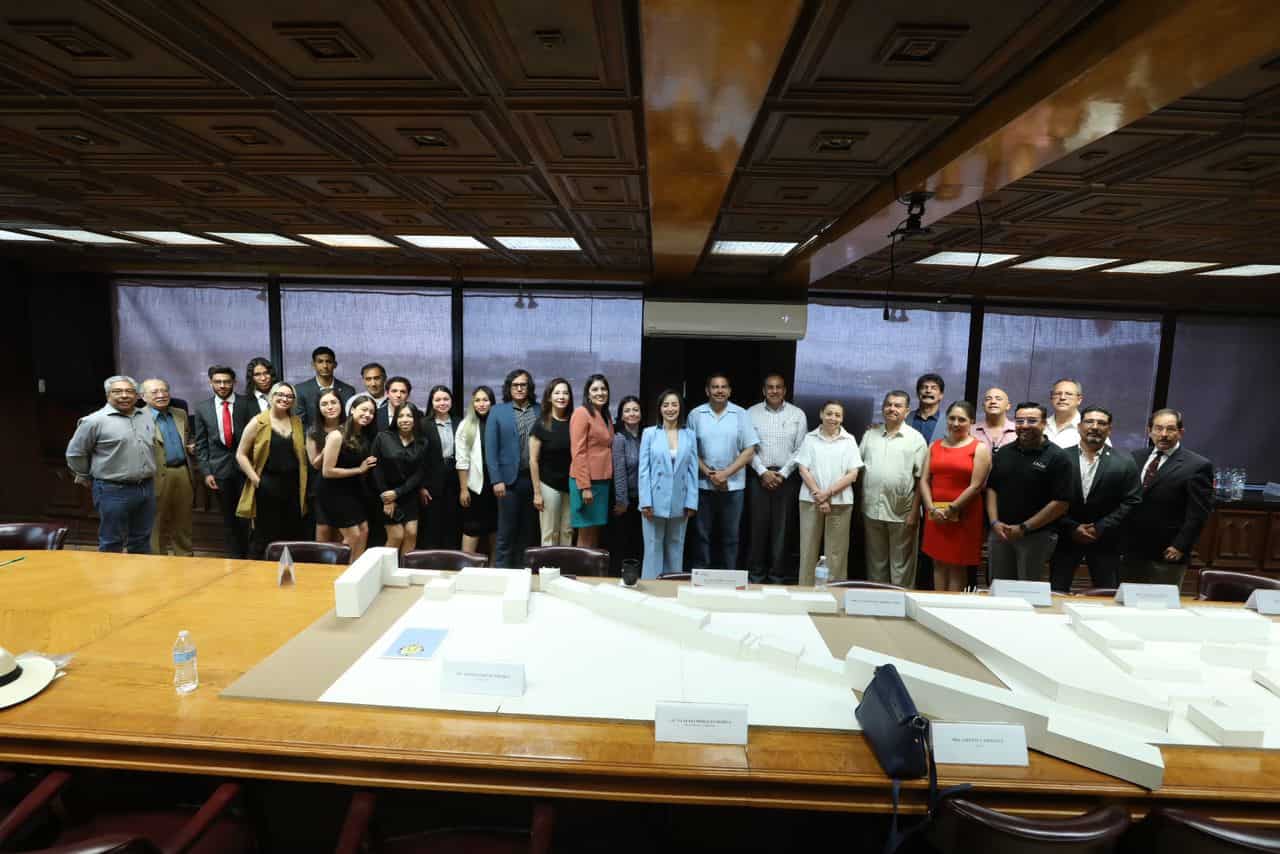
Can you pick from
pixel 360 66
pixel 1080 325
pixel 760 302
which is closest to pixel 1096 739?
pixel 360 66

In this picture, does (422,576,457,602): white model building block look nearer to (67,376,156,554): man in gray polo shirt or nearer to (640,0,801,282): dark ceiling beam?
(640,0,801,282): dark ceiling beam

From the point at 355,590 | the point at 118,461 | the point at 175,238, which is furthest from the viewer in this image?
the point at 175,238

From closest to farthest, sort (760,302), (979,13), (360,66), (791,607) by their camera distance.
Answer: (979,13), (360,66), (791,607), (760,302)

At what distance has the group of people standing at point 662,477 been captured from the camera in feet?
11.6

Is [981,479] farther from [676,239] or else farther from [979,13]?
[979,13]

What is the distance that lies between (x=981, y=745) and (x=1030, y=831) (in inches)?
10.0

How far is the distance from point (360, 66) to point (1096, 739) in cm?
279

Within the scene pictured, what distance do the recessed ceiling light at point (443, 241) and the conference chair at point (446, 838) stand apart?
12.1 ft

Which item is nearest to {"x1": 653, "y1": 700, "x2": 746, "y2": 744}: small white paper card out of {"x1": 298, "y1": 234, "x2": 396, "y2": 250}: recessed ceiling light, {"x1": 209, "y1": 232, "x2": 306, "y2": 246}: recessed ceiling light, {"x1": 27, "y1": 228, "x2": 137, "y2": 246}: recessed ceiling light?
{"x1": 298, "y1": 234, "x2": 396, "y2": 250}: recessed ceiling light

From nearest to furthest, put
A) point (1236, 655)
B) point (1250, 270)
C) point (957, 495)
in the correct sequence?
point (1236, 655)
point (957, 495)
point (1250, 270)

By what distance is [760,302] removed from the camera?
17.8 feet

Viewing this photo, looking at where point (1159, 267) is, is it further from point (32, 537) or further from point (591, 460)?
point (32, 537)

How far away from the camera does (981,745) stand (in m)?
1.51

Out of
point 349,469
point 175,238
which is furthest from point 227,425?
point 175,238
